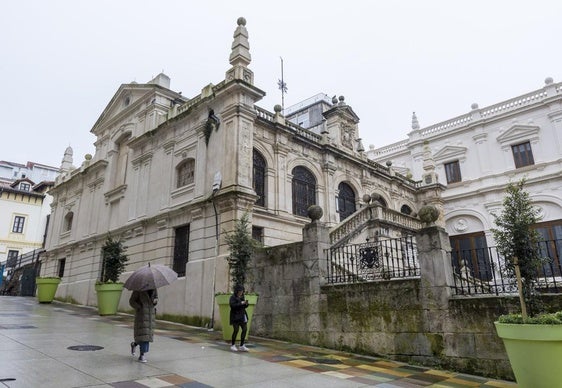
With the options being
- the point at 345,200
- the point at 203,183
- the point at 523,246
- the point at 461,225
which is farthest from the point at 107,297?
the point at 461,225

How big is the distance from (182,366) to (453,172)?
2889cm

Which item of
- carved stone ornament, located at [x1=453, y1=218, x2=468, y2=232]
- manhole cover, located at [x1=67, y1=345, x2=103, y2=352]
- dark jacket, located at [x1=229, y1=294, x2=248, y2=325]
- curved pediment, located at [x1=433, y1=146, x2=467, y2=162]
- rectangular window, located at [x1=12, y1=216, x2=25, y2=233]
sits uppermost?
curved pediment, located at [x1=433, y1=146, x2=467, y2=162]

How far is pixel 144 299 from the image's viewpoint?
7.55m

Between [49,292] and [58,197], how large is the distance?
416 inches

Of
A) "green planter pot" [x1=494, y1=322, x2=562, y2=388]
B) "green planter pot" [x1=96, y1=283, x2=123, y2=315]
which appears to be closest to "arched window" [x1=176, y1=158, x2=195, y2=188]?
"green planter pot" [x1=96, y1=283, x2=123, y2=315]

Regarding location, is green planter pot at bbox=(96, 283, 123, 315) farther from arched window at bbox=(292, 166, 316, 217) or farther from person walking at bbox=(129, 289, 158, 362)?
person walking at bbox=(129, 289, 158, 362)

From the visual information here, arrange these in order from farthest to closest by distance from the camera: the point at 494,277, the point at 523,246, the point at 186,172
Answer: the point at 186,172 → the point at 494,277 → the point at 523,246

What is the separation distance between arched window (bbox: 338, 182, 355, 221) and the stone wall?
1032 cm

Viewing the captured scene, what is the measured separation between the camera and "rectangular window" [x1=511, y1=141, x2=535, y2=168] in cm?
2706

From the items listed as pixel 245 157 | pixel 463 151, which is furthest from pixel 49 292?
pixel 463 151

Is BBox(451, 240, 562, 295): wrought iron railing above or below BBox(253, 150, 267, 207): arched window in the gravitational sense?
below

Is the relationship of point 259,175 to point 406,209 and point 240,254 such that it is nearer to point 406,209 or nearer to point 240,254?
point 240,254

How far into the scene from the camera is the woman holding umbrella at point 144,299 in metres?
7.23

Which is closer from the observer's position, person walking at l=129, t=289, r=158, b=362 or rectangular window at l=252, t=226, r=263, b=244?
person walking at l=129, t=289, r=158, b=362
